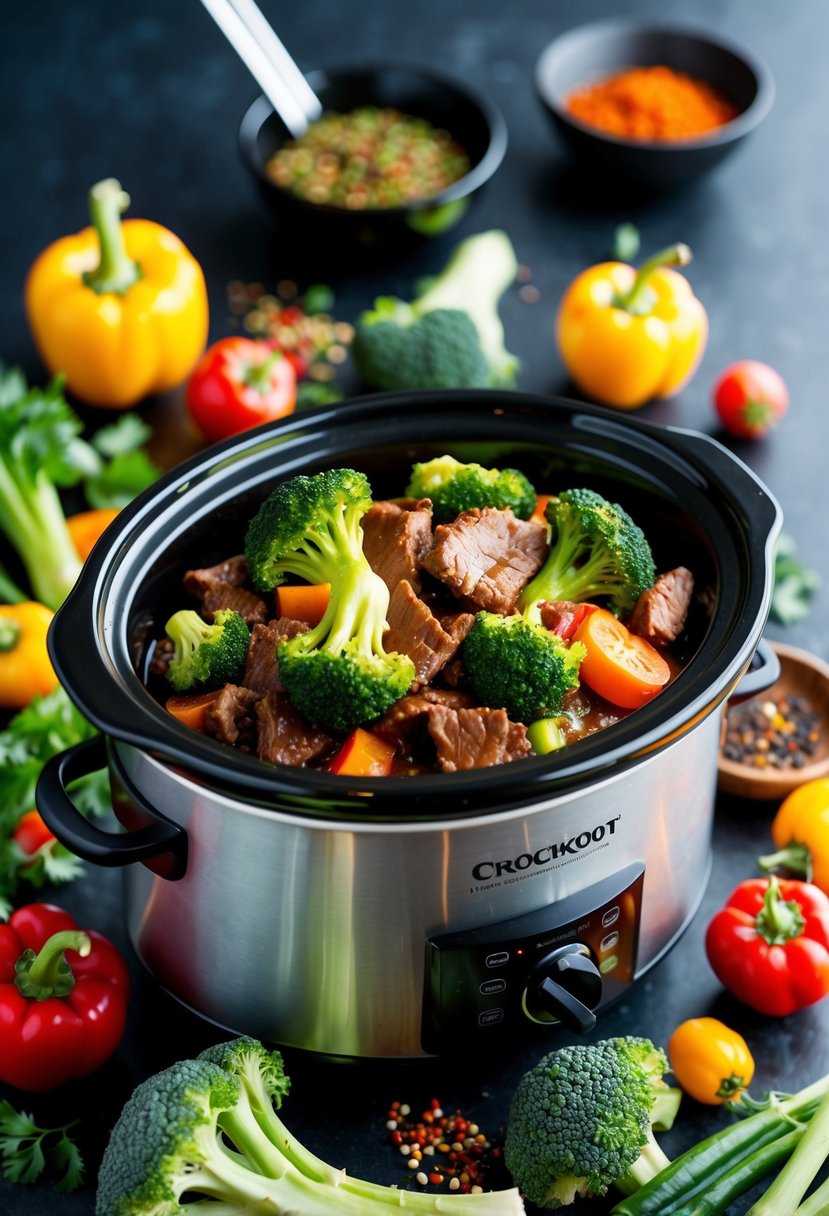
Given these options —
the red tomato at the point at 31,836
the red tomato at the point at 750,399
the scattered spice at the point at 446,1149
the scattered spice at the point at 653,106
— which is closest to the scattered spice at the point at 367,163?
the scattered spice at the point at 653,106

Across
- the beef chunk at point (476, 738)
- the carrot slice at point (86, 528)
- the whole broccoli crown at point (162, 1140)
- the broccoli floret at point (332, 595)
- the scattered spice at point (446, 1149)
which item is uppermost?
the broccoli floret at point (332, 595)

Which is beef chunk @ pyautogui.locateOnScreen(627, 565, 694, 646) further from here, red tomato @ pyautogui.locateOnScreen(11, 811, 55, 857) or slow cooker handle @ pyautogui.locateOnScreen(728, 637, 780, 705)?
red tomato @ pyautogui.locateOnScreen(11, 811, 55, 857)

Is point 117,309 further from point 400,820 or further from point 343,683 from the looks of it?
point 400,820

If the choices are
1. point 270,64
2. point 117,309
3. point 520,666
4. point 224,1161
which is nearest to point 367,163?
point 270,64

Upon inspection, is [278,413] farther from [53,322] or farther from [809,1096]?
[809,1096]

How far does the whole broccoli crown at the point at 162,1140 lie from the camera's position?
1914 mm

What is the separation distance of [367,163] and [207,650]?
93.1 inches

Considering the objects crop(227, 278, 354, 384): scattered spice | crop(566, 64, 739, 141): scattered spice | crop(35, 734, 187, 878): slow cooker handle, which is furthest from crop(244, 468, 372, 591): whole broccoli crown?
crop(566, 64, 739, 141): scattered spice

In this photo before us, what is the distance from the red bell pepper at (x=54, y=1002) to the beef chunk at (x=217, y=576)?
1.94ft

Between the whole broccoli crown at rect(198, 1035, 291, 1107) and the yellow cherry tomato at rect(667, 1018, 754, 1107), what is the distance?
67 centimetres

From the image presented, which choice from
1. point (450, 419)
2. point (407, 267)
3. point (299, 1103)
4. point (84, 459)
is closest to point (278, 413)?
point (84, 459)

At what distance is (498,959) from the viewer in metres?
2.10

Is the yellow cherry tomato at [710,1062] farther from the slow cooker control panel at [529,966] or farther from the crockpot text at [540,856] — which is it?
the crockpot text at [540,856]

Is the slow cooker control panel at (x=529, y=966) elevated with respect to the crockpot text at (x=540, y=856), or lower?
lower
